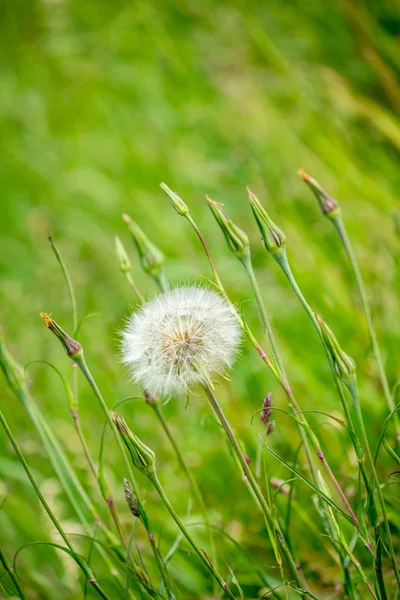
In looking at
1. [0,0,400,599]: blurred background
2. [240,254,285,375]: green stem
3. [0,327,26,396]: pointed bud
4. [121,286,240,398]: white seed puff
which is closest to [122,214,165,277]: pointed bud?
[121,286,240,398]: white seed puff

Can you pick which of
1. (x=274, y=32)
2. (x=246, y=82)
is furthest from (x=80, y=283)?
(x=274, y=32)

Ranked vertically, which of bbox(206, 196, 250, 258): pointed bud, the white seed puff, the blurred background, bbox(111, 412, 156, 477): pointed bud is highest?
bbox(206, 196, 250, 258): pointed bud

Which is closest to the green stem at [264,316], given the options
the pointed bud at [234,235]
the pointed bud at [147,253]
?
the pointed bud at [234,235]

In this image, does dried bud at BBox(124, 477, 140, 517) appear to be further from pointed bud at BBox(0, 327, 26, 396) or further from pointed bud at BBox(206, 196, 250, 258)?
pointed bud at BBox(206, 196, 250, 258)

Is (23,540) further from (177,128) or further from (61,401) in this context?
(177,128)

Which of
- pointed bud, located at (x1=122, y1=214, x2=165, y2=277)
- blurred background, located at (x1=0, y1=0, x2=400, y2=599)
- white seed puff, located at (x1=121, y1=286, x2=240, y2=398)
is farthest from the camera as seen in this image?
blurred background, located at (x1=0, y1=0, x2=400, y2=599)

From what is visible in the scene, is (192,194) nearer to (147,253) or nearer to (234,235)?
(147,253)
